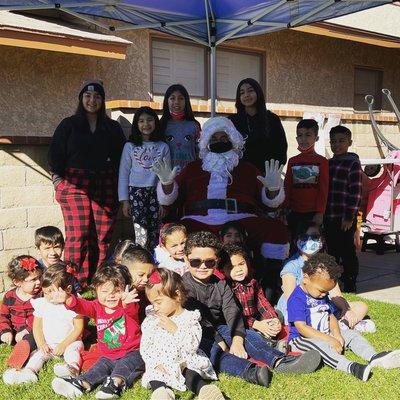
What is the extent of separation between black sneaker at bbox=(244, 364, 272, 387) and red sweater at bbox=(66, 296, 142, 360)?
735 mm

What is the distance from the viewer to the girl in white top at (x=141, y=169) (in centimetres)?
533

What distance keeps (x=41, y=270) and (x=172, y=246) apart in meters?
0.99

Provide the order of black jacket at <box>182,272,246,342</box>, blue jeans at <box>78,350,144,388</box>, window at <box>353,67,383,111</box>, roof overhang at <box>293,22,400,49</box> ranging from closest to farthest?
blue jeans at <box>78,350,144,388</box>
black jacket at <box>182,272,246,342</box>
roof overhang at <box>293,22,400,49</box>
window at <box>353,67,383,111</box>

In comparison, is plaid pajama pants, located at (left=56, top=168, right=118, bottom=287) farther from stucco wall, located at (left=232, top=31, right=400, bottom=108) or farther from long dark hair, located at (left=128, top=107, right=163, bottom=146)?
stucco wall, located at (left=232, top=31, right=400, bottom=108)

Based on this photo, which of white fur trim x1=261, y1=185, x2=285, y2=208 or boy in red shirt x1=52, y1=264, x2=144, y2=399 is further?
white fur trim x1=261, y1=185, x2=285, y2=208

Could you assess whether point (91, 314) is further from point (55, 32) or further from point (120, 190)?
point (55, 32)

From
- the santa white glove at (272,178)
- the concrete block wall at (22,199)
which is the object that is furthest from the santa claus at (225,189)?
the concrete block wall at (22,199)

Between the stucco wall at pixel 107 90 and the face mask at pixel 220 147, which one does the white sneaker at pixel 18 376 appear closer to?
the stucco wall at pixel 107 90

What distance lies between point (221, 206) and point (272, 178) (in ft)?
1.62

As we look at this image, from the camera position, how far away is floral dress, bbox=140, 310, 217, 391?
10.7ft

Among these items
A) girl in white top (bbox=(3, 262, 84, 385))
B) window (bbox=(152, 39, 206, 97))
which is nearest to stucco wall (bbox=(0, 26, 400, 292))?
window (bbox=(152, 39, 206, 97))

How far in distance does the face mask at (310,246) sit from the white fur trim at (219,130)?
1018 millimetres

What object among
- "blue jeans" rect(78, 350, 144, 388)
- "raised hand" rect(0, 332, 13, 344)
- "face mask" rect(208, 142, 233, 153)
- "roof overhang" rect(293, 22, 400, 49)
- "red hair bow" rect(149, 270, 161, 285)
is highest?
"roof overhang" rect(293, 22, 400, 49)

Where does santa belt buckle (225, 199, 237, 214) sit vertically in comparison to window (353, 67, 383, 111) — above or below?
below
